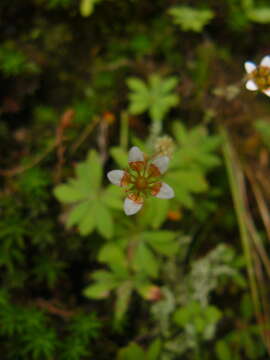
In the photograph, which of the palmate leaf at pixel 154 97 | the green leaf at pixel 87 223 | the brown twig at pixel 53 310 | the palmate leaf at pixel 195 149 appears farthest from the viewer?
the palmate leaf at pixel 154 97

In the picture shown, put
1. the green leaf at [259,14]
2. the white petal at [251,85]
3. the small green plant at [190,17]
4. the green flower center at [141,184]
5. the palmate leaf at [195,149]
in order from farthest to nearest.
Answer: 1. the green leaf at [259,14]
2. the small green plant at [190,17]
3. the palmate leaf at [195,149]
4. the white petal at [251,85]
5. the green flower center at [141,184]

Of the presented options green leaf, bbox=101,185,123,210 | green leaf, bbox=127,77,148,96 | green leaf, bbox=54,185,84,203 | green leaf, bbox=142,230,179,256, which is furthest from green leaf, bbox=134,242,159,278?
green leaf, bbox=127,77,148,96

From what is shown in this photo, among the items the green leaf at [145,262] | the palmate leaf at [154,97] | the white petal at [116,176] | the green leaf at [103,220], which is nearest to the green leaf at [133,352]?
the green leaf at [145,262]

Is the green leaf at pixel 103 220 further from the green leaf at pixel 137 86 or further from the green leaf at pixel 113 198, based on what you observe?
the green leaf at pixel 137 86

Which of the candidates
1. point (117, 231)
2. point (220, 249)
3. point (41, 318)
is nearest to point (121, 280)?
point (117, 231)

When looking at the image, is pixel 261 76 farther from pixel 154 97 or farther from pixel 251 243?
pixel 251 243

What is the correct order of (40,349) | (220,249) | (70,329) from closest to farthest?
(40,349) < (70,329) < (220,249)

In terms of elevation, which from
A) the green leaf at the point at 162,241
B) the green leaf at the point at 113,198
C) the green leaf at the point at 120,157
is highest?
the green leaf at the point at 120,157

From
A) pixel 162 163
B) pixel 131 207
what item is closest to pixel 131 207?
pixel 131 207

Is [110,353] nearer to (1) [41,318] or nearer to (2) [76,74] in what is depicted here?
(1) [41,318]
